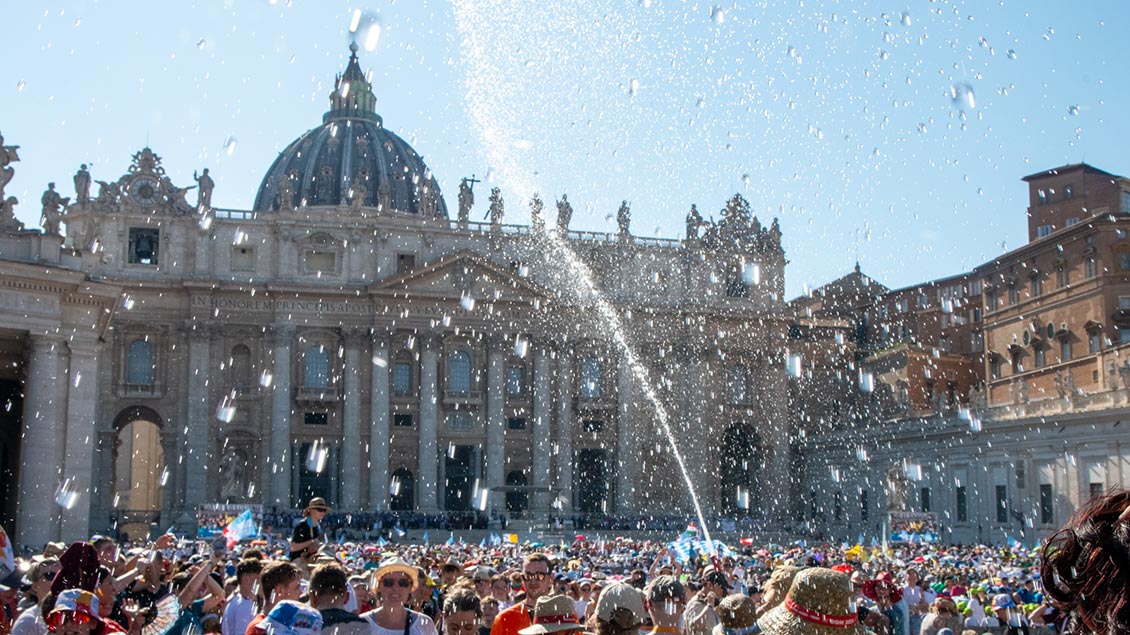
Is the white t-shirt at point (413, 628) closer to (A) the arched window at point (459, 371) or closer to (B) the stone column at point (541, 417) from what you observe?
(B) the stone column at point (541, 417)

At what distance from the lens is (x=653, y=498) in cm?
6362

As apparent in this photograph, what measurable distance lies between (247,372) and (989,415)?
3294 cm

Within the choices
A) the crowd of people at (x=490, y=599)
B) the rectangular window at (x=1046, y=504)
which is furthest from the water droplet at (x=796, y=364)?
the crowd of people at (x=490, y=599)

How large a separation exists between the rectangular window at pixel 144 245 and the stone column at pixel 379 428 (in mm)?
10837

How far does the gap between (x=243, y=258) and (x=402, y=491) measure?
44.0ft

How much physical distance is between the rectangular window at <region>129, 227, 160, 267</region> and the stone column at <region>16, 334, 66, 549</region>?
35.4 meters

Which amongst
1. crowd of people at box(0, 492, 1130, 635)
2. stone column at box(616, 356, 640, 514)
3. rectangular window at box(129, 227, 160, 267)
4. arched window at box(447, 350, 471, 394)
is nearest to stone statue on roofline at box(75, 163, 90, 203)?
rectangular window at box(129, 227, 160, 267)

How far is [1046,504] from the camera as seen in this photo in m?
44.4

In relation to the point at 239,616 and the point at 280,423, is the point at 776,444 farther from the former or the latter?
the point at 239,616

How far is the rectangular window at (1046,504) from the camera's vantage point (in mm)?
43938

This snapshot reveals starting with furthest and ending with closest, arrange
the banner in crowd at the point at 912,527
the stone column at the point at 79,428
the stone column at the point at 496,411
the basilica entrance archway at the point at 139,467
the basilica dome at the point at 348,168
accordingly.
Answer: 1. the basilica dome at the point at 348,168
2. the basilica entrance archway at the point at 139,467
3. the stone column at the point at 496,411
4. the banner in crowd at the point at 912,527
5. the stone column at the point at 79,428

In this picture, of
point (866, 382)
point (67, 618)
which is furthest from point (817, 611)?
point (866, 382)

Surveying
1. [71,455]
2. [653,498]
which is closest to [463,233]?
[653,498]

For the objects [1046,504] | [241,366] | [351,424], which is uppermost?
[241,366]
